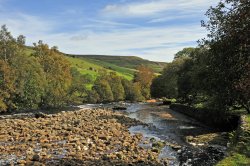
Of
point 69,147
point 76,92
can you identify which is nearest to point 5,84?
point 76,92

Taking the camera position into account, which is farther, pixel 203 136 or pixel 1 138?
pixel 203 136

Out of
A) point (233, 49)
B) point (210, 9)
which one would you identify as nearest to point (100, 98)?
point (210, 9)

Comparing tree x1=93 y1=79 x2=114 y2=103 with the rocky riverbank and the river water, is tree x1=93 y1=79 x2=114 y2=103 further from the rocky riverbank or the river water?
the rocky riverbank

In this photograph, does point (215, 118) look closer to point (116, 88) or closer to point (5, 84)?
point (5, 84)

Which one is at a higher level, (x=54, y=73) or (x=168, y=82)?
(x=54, y=73)

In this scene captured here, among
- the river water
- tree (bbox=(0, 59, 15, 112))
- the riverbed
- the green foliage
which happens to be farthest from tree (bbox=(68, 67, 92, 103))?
the river water

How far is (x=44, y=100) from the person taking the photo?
9744cm

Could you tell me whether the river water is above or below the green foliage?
below

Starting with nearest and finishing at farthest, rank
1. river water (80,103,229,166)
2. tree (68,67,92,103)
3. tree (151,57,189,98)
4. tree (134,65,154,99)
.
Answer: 1. river water (80,103,229,166)
2. tree (68,67,92,103)
3. tree (151,57,189,98)
4. tree (134,65,154,99)

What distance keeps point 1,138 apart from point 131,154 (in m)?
17.1

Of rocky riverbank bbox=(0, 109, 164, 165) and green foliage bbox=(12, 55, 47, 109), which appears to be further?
green foliage bbox=(12, 55, 47, 109)

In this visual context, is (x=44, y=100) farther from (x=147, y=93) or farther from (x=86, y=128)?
(x=147, y=93)

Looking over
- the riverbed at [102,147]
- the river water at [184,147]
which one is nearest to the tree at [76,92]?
the riverbed at [102,147]

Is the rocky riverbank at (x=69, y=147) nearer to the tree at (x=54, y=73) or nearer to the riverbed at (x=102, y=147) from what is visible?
the riverbed at (x=102, y=147)
